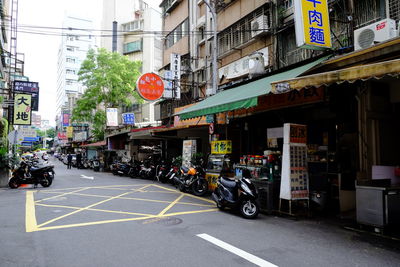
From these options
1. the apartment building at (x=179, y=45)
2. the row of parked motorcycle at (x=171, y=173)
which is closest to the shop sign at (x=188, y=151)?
the row of parked motorcycle at (x=171, y=173)

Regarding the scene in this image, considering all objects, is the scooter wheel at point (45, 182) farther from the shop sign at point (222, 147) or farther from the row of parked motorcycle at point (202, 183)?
the shop sign at point (222, 147)

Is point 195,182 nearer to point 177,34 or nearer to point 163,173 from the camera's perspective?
point 163,173

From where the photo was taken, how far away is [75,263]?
4.05m

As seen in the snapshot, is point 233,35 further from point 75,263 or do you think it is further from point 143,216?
point 75,263

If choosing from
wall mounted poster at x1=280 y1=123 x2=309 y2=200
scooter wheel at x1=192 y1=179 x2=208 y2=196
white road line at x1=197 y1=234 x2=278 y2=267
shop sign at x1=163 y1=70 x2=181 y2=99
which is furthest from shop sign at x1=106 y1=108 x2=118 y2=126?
white road line at x1=197 y1=234 x2=278 y2=267

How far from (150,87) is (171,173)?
497 centimetres

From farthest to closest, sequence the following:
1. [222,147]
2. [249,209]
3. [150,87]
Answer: [150,87] < [222,147] < [249,209]

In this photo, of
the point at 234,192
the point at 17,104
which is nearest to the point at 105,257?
the point at 234,192

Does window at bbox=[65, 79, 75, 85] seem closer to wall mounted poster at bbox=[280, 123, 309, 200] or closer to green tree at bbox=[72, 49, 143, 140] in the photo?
green tree at bbox=[72, 49, 143, 140]

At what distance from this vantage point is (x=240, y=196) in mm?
7156

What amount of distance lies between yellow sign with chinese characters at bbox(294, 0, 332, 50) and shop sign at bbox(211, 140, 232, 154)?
449 centimetres

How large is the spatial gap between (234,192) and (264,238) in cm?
228

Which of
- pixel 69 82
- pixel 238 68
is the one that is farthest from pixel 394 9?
pixel 69 82

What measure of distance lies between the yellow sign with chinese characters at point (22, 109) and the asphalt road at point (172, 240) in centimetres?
1223
